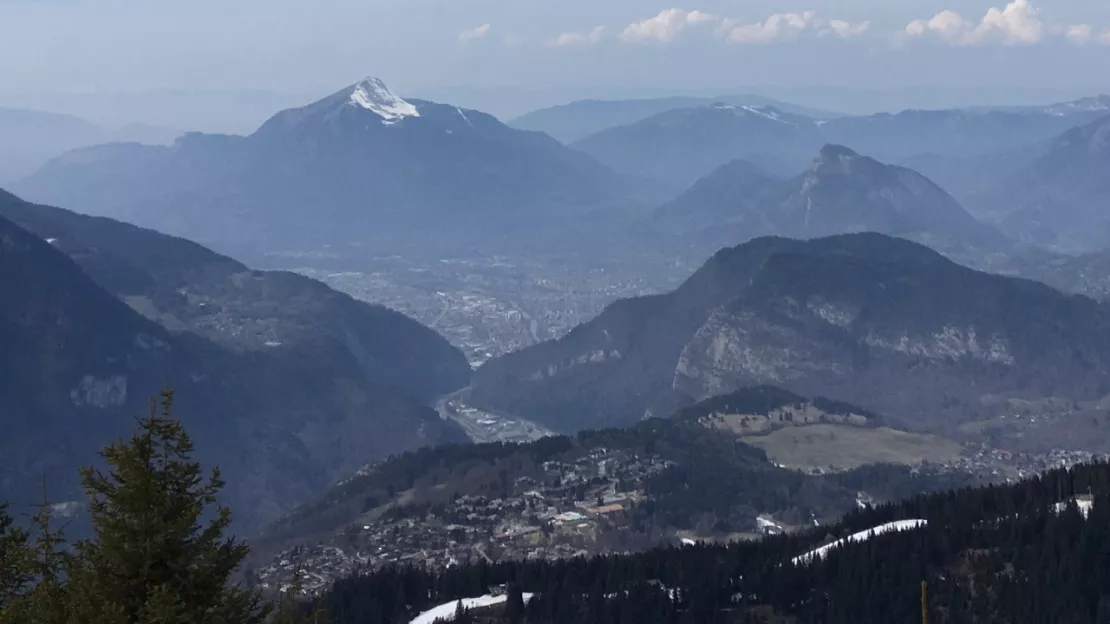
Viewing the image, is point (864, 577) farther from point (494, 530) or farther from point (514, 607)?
point (494, 530)

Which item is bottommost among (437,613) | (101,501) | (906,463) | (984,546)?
(906,463)

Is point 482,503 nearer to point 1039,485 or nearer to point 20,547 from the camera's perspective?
point 1039,485

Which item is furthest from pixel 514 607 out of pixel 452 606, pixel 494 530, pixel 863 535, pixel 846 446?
pixel 846 446

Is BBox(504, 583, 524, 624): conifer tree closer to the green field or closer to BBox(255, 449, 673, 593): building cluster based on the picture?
BBox(255, 449, 673, 593): building cluster

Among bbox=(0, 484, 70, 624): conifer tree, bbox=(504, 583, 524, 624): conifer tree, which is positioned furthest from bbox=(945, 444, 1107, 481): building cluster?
bbox=(0, 484, 70, 624): conifer tree

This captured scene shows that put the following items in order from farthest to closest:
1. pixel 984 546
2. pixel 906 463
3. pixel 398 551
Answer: pixel 906 463 < pixel 398 551 < pixel 984 546

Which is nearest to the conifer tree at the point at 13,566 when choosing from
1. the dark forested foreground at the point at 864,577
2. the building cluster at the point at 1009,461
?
the dark forested foreground at the point at 864,577

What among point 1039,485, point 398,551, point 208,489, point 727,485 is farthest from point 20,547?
point 727,485

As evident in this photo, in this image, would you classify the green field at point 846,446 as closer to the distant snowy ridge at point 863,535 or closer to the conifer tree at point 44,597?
the distant snowy ridge at point 863,535
